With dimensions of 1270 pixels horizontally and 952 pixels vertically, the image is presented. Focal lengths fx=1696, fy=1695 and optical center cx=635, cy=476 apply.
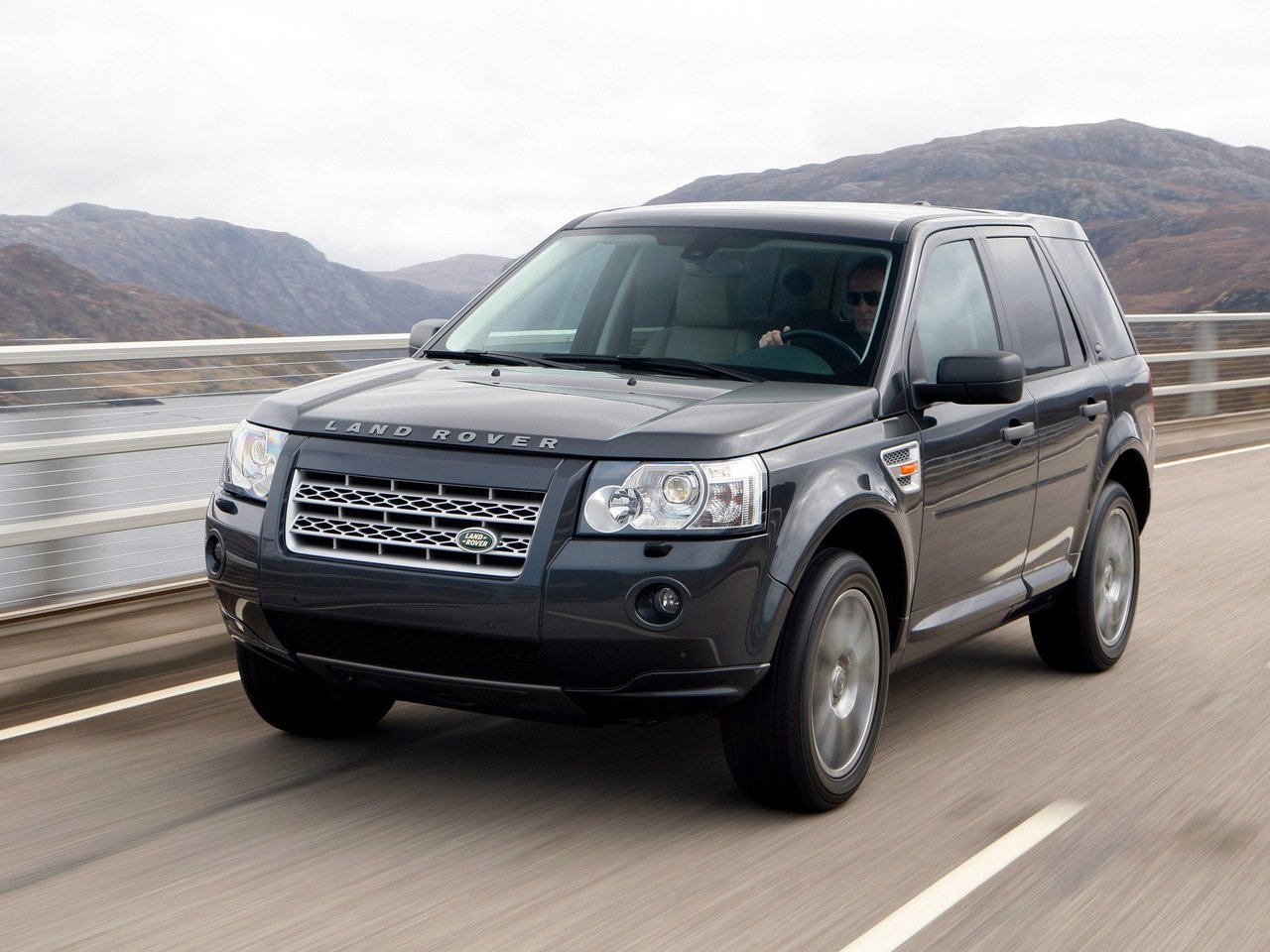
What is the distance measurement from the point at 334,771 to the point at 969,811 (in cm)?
197

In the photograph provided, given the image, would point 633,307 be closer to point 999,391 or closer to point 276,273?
point 999,391

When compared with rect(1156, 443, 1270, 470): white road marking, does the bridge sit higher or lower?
higher

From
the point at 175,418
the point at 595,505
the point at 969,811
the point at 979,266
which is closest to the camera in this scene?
the point at 595,505

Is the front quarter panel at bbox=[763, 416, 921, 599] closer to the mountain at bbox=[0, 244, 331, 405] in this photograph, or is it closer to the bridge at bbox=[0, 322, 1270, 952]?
the bridge at bbox=[0, 322, 1270, 952]

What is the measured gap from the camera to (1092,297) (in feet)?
24.0

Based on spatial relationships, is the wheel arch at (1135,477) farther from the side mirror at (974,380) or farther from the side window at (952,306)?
the side mirror at (974,380)

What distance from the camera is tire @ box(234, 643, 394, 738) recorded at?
5512 mm

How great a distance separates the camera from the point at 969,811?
511 cm

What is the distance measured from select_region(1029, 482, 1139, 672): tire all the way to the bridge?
117 mm

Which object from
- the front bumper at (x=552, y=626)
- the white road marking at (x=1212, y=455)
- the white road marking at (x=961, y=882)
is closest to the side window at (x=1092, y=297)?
the white road marking at (x=961, y=882)

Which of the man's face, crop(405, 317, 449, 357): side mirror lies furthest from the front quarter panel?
crop(405, 317, 449, 357): side mirror

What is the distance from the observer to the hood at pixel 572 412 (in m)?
4.59

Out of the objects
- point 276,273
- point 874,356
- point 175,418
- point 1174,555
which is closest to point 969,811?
point 874,356

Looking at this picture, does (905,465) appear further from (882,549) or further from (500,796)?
(500,796)
